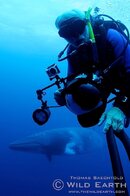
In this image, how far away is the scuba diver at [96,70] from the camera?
9.98 feet

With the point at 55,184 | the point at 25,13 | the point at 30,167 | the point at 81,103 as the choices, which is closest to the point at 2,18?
the point at 25,13

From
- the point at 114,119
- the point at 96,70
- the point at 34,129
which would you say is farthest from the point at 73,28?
the point at 34,129

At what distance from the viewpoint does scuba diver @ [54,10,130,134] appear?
3041mm

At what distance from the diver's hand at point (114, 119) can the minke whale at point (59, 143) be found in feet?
32.5

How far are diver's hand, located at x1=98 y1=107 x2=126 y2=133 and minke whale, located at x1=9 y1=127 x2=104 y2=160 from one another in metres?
9.91

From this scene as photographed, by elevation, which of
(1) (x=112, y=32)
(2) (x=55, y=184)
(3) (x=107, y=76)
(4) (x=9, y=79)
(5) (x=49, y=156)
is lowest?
(2) (x=55, y=184)

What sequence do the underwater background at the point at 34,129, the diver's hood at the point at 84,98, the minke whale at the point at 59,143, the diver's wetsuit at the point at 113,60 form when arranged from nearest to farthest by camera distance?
the diver's hood at the point at 84,98 < the diver's wetsuit at the point at 113,60 < the minke whale at the point at 59,143 < the underwater background at the point at 34,129

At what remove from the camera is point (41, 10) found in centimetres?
2267

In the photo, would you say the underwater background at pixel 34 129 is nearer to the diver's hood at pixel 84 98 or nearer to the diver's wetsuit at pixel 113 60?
the diver's wetsuit at pixel 113 60

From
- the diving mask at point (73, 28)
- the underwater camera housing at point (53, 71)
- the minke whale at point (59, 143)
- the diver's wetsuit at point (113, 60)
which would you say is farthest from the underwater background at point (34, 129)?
the diving mask at point (73, 28)

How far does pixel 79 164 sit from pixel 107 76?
1691cm

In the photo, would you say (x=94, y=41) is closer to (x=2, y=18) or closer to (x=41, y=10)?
(x=41, y=10)

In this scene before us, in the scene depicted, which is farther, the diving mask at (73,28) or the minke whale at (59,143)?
the minke whale at (59,143)

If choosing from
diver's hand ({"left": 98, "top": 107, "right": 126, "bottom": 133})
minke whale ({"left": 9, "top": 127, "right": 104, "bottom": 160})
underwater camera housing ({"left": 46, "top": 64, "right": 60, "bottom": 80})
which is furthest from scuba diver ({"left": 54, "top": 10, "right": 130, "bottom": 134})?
minke whale ({"left": 9, "top": 127, "right": 104, "bottom": 160})
